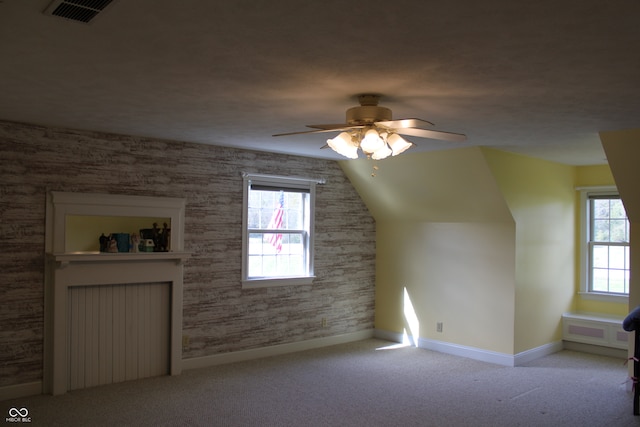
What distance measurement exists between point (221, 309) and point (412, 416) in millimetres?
2431

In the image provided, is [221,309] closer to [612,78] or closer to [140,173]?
[140,173]

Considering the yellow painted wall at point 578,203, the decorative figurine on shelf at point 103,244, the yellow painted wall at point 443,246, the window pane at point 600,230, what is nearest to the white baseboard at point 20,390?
the decorative figurine on shelf at point 103,244

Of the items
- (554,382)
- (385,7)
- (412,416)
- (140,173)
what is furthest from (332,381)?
(385,7)

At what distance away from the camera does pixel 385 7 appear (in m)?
2.04

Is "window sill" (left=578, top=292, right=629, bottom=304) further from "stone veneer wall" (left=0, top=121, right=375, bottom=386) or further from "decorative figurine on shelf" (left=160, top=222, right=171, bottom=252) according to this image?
"decorative figurine on shelf" (left=160, top=222, right=171, bottom=252)

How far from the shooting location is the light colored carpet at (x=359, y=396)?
166 inches

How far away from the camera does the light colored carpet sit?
4227 millimetres

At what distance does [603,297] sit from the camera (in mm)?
6926

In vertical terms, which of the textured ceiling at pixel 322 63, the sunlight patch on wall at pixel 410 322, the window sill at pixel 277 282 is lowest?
the sunlight patch on wall at pixel 410 322

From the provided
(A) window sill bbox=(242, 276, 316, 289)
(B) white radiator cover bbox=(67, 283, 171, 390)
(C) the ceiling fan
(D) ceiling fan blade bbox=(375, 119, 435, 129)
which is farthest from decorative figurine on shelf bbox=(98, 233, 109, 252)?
(D) ceiling fan blade bbox=(375, 119, 435, 129)

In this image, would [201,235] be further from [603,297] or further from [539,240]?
[603,297]

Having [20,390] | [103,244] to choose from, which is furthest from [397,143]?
[20,390]

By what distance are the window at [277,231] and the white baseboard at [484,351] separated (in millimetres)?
1640

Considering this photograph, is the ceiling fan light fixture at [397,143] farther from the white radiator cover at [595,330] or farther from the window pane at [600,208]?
the window pane at [600,208]
